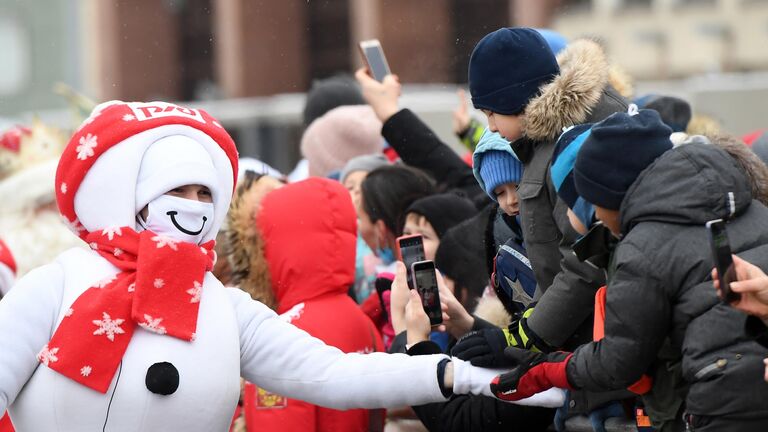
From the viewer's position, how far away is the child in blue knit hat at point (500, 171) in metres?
3.89

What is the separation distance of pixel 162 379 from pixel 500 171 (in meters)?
1.22

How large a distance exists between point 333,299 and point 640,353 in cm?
185

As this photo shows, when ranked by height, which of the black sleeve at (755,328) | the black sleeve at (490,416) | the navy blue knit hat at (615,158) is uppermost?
the navy blue knit hat at (615,158)

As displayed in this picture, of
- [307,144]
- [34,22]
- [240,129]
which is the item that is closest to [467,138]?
[307,144]

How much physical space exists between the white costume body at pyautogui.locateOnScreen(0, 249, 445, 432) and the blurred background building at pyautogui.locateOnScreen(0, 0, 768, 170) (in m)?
11.4

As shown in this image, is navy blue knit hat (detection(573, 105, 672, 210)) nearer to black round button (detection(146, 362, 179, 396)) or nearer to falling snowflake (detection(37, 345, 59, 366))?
black round button (detection(146, 362, 179, 396))

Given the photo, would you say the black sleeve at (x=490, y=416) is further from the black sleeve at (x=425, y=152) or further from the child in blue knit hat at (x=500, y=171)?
the black sleeve at (x=425, y=152)

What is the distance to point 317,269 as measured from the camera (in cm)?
468

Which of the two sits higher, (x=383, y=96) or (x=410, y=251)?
(x=383, y=96)

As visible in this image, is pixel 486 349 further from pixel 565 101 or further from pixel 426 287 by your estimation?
pixel 565 101

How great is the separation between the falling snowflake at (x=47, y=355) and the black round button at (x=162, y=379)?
0.81 feet

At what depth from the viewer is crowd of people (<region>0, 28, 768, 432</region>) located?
9.82 feet

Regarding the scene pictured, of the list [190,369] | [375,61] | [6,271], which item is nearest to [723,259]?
[190,369]

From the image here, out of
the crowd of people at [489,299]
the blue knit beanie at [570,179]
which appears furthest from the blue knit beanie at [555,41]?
the blue knit beanie at [570,179]
